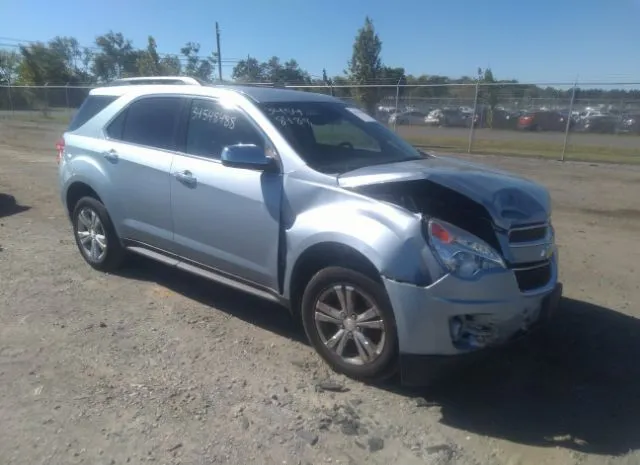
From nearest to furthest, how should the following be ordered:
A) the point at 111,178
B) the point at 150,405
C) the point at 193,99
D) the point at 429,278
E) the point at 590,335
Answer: the point at 429,278, the point at 150,405, the point at 590,335, the point at 193,99, the point at 111,178

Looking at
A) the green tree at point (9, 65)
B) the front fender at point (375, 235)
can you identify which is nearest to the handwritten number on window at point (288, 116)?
the front fender at point (375, 235)

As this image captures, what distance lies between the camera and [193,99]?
15.0 feet

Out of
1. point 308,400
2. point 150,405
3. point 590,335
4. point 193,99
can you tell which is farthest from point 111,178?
point 590,335

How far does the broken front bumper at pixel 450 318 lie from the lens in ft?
10.1

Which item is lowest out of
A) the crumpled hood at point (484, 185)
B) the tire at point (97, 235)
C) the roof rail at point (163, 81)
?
the tire at point (97, 235)

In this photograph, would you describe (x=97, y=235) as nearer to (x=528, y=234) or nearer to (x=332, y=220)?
(x=332, y=220)

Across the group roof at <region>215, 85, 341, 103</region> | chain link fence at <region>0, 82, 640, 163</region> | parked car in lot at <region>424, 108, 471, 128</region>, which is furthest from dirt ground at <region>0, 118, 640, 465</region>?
parked car in lot at <region>424, 108, 471, 128</region>

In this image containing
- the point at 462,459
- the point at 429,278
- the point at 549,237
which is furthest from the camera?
the point at 549,237

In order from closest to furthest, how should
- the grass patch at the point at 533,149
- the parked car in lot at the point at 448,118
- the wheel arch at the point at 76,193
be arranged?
the wheel arch at the point at 76,193
the grass patch at the point at 533,149
the parked car in lot at the point at 448,118

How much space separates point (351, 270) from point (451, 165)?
1.27m

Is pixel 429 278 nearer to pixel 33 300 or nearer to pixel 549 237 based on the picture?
pixel 549 237

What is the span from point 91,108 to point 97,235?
1285 millimetres

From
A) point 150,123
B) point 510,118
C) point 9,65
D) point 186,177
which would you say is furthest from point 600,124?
point 9,65

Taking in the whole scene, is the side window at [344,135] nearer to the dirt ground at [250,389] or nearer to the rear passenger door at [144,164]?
the rear passenger door at [144,164]
